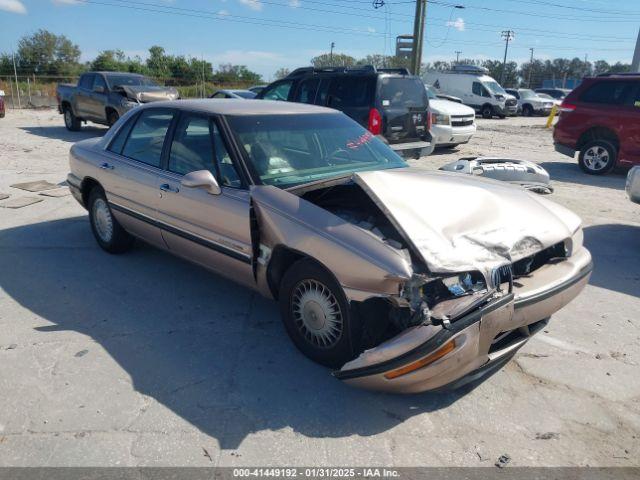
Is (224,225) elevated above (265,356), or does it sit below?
above

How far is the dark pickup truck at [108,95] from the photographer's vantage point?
568 inches

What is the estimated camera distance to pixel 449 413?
118 inches

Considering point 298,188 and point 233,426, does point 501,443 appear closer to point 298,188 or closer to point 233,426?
point 233,426

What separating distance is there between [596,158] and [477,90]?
60.2 feet

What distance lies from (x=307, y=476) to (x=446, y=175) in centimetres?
245

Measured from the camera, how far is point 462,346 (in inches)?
103

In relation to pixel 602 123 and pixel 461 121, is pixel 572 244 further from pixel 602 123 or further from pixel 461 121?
pixel 461 121

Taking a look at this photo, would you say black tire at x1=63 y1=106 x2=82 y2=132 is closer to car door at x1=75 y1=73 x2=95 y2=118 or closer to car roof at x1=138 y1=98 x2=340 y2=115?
car door at x1=75 y1=73 x2=95 y2=118

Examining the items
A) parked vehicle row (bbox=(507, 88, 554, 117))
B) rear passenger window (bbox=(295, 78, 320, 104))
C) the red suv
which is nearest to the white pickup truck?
the red suv

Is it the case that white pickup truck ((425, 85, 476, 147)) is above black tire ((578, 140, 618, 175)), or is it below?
above

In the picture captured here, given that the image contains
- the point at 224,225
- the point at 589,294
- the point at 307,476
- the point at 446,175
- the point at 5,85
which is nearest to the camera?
the point at 307,476

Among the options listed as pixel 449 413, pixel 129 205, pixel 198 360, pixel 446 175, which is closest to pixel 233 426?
pixel 198 360

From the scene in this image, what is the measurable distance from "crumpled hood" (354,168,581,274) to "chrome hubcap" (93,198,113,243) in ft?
10.3

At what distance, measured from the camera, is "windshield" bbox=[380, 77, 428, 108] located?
9.77 metres
